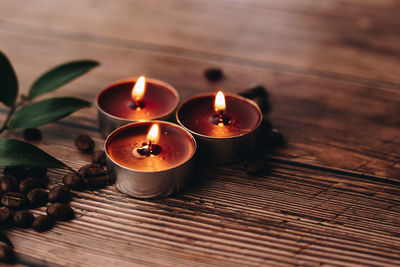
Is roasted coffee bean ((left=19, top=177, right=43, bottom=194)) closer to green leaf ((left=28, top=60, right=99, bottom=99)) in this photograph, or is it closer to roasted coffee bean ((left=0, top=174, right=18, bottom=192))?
roasted coffee bean ((left=0, top=174, right=18, bottom=192))

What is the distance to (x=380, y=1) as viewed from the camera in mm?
1784

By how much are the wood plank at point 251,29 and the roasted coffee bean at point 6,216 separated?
0.76 meters

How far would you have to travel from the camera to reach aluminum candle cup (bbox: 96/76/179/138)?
1.00m

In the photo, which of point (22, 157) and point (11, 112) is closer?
point (22, 157)

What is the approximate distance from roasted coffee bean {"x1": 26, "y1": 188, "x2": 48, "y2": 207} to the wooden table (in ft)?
0.19

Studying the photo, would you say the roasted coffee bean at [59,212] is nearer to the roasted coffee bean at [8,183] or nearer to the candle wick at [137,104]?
the roasted coffee bean at [8,183]

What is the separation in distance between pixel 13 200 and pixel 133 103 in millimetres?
346

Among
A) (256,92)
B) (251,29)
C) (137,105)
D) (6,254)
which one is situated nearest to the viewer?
(6,254)

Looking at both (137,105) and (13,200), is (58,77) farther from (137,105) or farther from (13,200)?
(13,200)

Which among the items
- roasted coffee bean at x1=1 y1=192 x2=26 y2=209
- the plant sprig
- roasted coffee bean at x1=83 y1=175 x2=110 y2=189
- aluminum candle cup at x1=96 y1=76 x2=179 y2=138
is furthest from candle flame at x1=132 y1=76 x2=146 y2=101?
roasted coffee bean at x1=1 y1=192 x2=26 y2=209

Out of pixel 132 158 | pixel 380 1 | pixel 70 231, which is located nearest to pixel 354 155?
pixel 132 158

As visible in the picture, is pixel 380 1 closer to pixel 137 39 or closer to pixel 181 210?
pixel 137 39

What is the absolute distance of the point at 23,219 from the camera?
79 cm

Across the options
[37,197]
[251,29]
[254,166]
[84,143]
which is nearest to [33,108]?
[84,143]
